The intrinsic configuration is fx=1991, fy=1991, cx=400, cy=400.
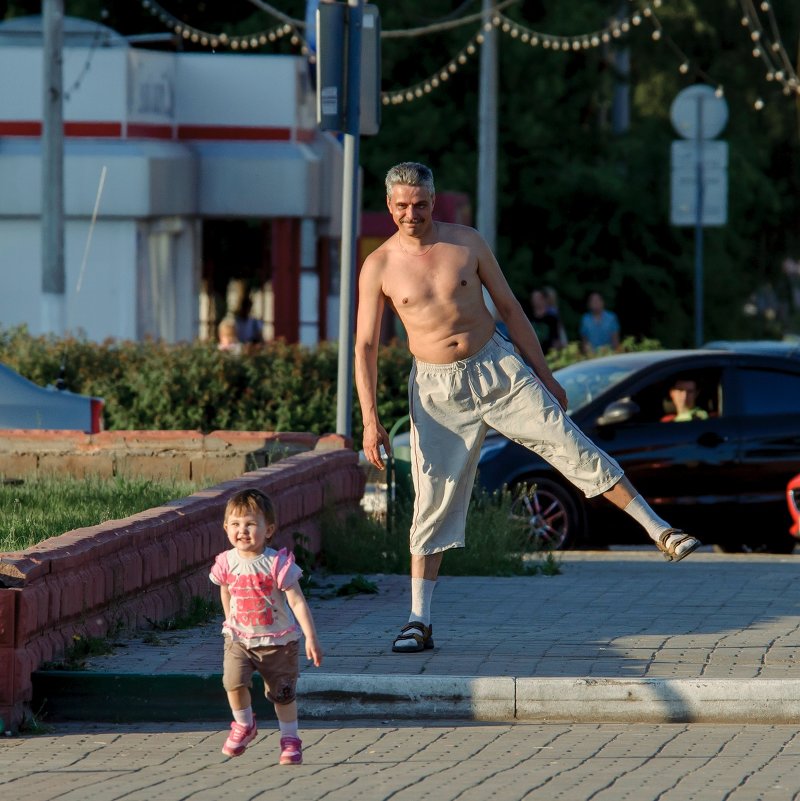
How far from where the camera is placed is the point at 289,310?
29.5 meters

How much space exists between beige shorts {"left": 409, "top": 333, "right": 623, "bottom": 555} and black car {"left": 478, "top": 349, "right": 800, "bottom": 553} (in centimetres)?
497

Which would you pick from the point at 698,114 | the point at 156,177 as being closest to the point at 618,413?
the point at 698,114

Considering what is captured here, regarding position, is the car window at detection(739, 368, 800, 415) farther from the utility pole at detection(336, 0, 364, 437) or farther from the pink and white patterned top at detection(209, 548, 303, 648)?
the pink and white patterned top at detection(209, 548, 303, 648)

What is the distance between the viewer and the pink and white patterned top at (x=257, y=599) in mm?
6633

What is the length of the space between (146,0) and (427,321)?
1988cm

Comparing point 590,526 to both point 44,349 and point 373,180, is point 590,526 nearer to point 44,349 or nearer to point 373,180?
point 44,349

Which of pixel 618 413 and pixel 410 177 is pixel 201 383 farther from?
pixel 410 177

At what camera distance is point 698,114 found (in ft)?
75.8

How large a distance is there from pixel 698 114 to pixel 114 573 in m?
16.1

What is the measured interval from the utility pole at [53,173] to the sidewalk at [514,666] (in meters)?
14.4

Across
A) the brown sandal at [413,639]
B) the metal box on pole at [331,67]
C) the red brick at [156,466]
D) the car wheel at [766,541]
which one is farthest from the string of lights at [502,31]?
the brown sandal at [413,639]

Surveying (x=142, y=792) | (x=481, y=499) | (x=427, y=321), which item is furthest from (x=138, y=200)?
(x=142, y=792)

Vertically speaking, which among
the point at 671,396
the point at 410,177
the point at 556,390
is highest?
the point at 410,177

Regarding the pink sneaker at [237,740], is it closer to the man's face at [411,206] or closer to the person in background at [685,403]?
the man's face at [411,206]
